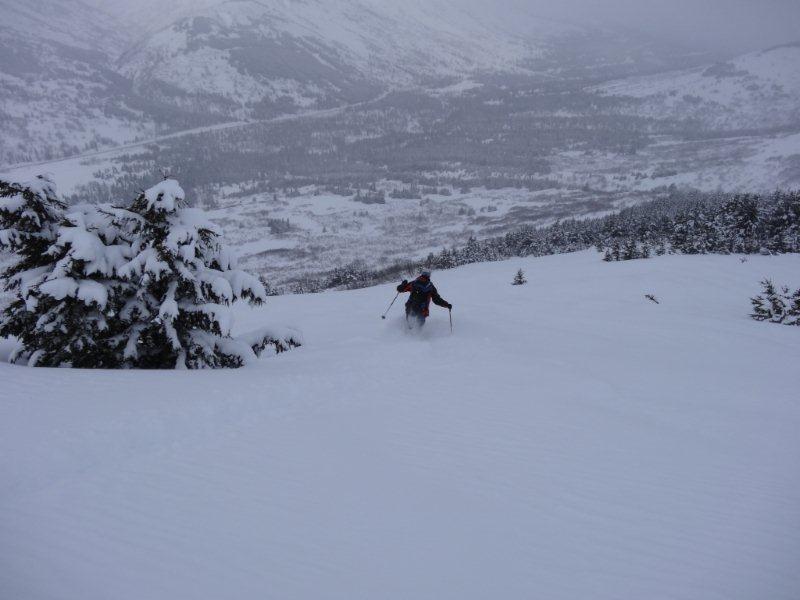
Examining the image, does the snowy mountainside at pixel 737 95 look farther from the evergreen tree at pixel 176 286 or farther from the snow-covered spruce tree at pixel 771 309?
the evergreen tree at pixel 176 286

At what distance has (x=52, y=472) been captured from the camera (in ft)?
12.2

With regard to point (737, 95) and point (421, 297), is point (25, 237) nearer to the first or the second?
point (421, 297)

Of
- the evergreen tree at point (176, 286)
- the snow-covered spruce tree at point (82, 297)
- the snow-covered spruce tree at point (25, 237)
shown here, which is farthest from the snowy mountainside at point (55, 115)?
the evergreen tree at point (176, 286)

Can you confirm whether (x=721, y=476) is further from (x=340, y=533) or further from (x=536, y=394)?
(x=340, y=533)

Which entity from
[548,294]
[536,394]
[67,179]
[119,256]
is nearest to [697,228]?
[548,294]

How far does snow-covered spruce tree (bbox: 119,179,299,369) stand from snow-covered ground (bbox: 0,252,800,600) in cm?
122

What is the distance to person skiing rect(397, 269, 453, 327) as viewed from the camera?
35.9 feet

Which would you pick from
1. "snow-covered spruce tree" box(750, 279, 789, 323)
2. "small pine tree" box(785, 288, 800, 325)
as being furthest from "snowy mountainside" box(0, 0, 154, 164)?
"small pine tree" box(785, 288, 800, 325)

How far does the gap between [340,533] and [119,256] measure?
6415mm

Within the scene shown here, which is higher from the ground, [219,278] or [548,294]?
[219,278]

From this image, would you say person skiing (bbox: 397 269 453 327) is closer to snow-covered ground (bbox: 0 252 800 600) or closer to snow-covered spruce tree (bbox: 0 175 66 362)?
snow-covered ground (bbox: 0 252 800 600)

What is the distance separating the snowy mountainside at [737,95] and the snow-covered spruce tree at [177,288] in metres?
158

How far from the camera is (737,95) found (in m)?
147

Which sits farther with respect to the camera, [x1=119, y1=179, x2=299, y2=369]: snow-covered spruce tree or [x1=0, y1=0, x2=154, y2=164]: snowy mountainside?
[x1=0, y1=0, x2=154, y2=164]: snowy mountainside
